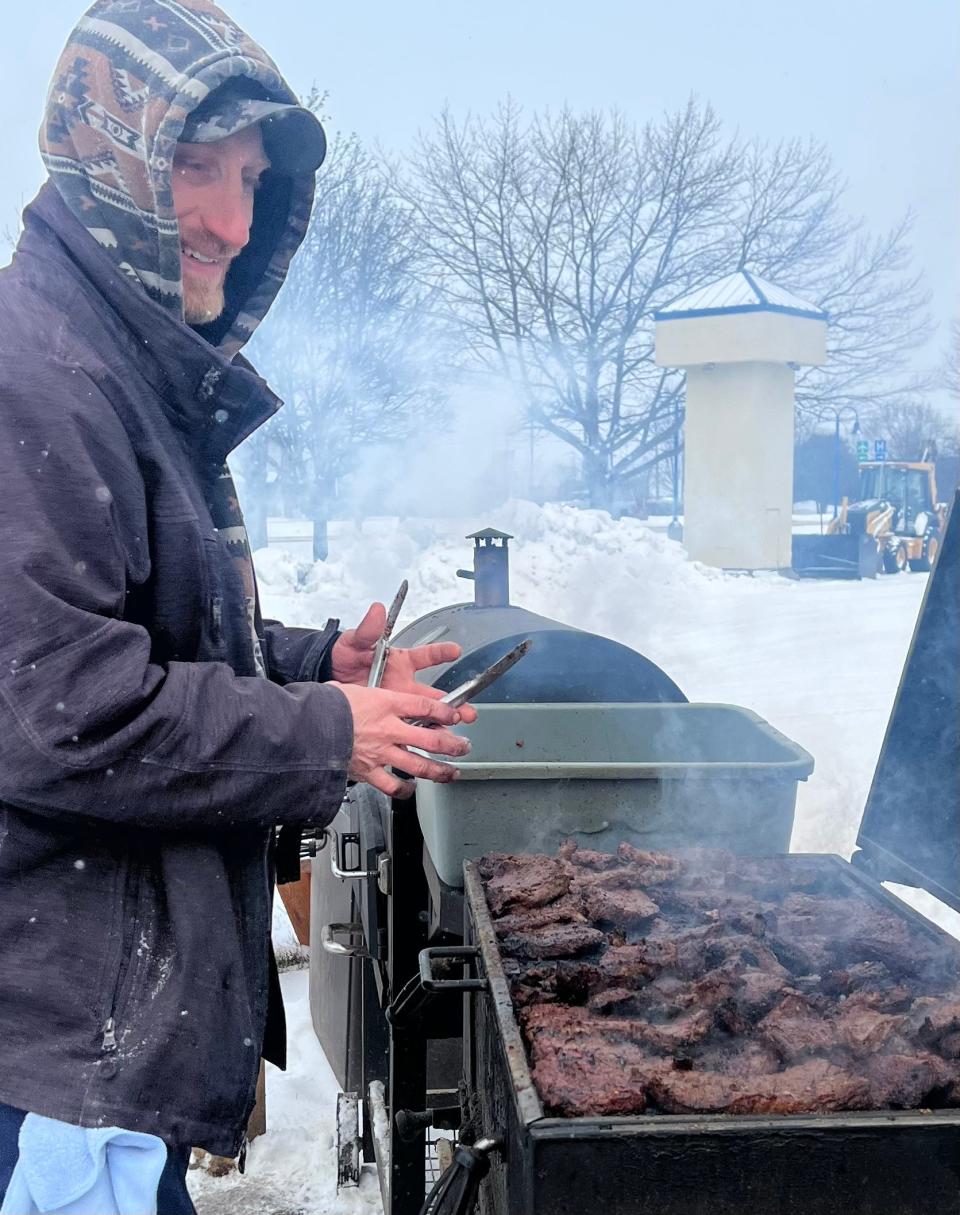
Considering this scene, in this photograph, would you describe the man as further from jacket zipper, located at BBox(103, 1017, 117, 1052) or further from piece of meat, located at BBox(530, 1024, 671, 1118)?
piece of meat, located at BBox(530, 1024, 671, 1118)

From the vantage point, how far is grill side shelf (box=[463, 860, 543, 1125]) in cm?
125

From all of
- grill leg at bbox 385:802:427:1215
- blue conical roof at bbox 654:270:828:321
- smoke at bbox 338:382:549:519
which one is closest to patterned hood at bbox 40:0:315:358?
grill leg at bbox 385:802:427:1215

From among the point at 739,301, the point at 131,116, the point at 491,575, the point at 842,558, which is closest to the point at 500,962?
the point at 131,116

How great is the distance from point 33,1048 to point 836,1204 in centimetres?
97

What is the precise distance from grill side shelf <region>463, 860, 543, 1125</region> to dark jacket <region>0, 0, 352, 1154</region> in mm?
351

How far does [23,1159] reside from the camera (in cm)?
133

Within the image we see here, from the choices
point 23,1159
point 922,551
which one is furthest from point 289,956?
point 922,551

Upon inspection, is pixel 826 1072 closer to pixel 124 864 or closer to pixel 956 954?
pixel 956 954

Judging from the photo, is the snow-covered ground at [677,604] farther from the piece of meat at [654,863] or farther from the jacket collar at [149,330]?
the jacket collar at [149,330]

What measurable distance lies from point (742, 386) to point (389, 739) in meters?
3.20

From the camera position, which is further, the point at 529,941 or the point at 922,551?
the point at 922,551

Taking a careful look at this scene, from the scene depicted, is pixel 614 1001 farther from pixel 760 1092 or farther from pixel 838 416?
pixel 838 416

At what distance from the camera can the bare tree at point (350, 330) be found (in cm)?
448

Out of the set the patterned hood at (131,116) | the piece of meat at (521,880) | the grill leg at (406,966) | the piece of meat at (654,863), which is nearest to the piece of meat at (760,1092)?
the piece of meat at (521,880)
